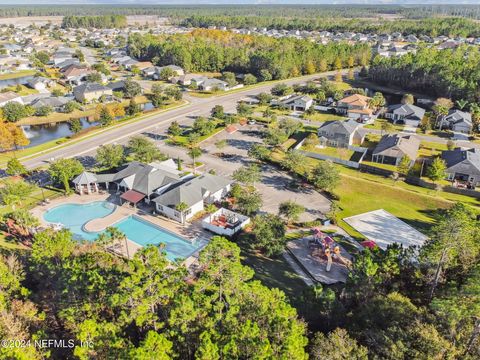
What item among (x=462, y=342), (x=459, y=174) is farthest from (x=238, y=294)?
(x=459, y=174)

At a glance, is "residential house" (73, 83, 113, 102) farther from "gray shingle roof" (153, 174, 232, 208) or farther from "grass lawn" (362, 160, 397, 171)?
"grass lawn" (362, 160, 397, 171)

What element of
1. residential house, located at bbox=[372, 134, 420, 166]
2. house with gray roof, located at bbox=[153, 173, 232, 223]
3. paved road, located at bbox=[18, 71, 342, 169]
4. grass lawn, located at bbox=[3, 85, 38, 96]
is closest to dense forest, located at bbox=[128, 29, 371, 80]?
paved road, located at bbox=[18, 71, 342, 169]

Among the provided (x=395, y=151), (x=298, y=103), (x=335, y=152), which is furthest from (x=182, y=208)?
(x=298, y=103)

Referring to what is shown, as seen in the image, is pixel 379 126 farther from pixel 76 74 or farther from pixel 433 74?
pixel 76 74

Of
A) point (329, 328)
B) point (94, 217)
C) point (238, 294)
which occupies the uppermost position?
point (238, 294)

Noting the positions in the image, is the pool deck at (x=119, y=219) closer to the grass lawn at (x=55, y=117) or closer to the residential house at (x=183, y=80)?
the grass lawn at (x=55, y=117)

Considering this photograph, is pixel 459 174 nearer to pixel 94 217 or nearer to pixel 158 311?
pixel 158 311

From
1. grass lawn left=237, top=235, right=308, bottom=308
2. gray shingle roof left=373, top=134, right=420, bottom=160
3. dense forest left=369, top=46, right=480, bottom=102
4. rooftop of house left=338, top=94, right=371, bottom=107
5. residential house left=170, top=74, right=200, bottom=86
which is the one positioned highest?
dense forest left=369, top=46, right=480, bottom=102
